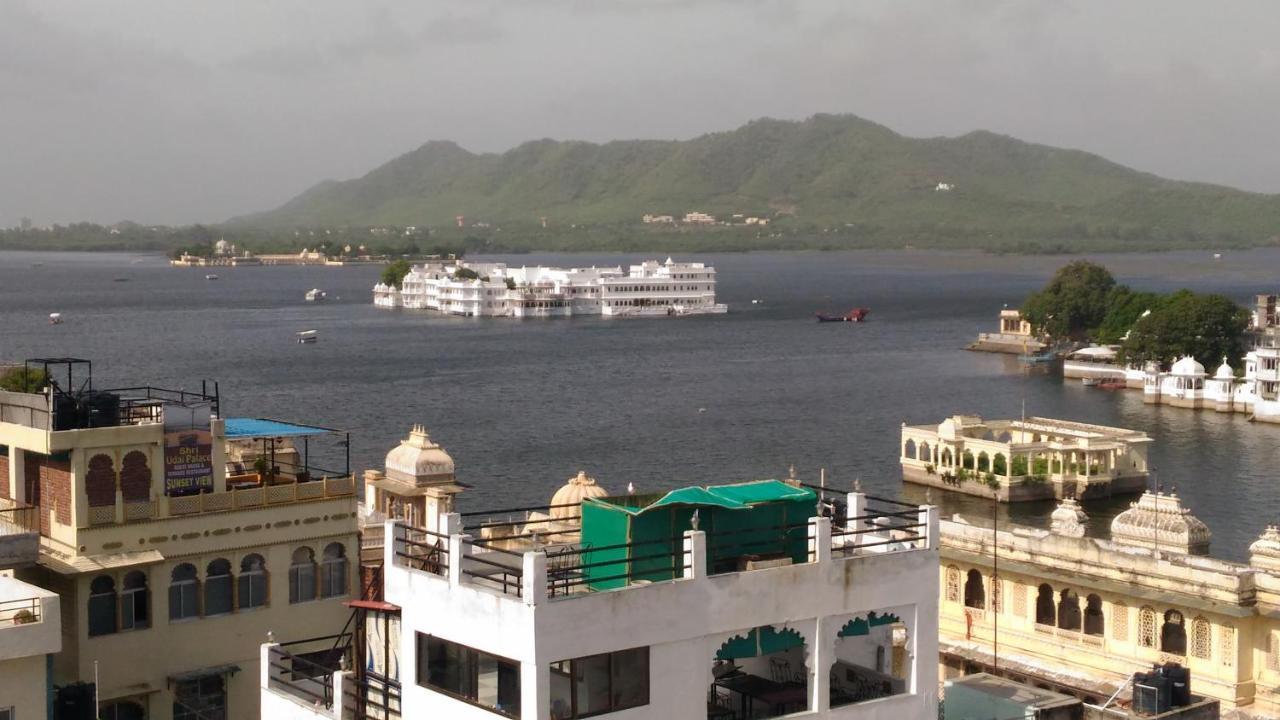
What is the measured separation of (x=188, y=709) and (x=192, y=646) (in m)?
0.62

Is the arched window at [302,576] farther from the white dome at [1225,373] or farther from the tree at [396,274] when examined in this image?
the tree at [396,274]

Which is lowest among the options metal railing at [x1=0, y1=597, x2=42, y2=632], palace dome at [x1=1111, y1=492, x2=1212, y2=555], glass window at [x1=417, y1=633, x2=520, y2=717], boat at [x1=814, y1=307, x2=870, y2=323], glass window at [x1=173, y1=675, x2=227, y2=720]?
boat at [x1=814, y1=307, x2=870, y2=323]

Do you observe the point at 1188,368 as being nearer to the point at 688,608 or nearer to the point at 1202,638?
the point at 1202,638

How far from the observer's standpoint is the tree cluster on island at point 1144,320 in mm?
80875

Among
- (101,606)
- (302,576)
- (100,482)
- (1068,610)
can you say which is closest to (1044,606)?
(1068,610)

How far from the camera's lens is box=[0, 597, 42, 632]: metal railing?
14.0 m

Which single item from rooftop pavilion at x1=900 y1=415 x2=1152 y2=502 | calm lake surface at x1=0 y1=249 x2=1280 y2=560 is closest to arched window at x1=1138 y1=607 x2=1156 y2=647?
calm lake surface at x1=0 y1=249 x2=1280 y2=560

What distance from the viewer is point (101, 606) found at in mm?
16719

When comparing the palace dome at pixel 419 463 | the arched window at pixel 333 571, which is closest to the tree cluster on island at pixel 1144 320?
the palace dome at pixel 419 463

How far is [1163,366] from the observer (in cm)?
8131

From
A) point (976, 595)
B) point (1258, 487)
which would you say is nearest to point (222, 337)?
point (1258, 487)

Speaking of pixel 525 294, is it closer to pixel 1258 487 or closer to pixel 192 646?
pixel 1258 487

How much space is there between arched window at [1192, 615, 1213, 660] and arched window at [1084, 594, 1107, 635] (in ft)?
Answer: 4.54

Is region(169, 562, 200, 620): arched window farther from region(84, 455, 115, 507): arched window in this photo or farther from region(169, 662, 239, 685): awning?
region(84, 455, 115, 507): arched window
